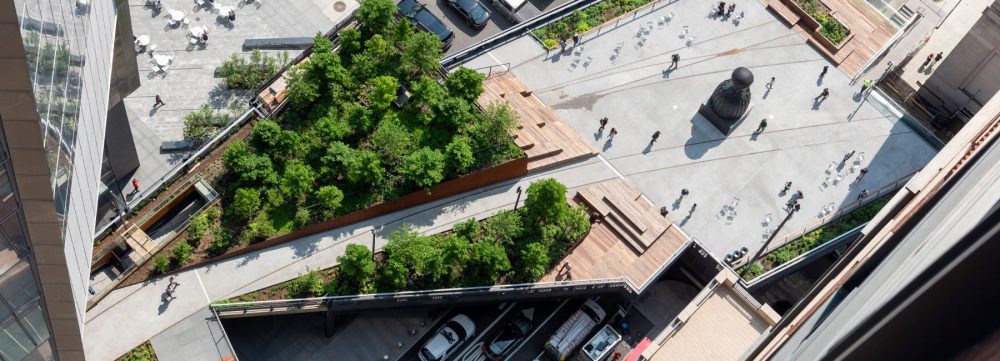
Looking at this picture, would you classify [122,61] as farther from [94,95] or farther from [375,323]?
[375,323]

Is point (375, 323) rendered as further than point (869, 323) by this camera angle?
Yes

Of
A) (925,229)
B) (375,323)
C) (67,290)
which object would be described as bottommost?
(67,290)

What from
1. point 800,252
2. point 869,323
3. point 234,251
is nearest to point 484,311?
point 234,251

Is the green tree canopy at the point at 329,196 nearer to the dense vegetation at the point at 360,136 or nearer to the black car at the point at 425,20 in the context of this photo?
the dense vegetation at the point at 360,136

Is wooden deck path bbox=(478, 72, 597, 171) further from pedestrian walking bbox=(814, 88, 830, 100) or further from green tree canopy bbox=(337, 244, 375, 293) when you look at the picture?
pedestrian walking bbox=(814, 88, 830, 100)

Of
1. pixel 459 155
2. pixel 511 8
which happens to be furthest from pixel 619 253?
pixel 511 8
